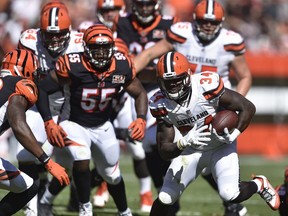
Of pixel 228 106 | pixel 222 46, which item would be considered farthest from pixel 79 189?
pixel 222 46

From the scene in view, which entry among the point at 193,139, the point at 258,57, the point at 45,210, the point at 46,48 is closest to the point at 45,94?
the point at 46,48

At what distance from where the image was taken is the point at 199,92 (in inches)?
254

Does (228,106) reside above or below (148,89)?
above

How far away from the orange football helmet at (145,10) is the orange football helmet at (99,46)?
154 centimetres

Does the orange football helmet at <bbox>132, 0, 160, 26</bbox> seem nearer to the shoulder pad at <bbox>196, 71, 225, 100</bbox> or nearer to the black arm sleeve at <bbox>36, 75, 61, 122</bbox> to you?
the black arm sleeve at <bbox>36, 75, 61, 122</bbox>

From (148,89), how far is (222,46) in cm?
100

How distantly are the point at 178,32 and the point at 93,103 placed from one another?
1.38 m

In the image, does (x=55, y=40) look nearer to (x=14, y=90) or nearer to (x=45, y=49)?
(x=45, y=49)

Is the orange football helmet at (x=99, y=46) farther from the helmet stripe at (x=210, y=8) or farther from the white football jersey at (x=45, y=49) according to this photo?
the helmet stripe at (x=210, y=8)

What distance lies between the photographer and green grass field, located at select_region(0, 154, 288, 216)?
7984 millimetres

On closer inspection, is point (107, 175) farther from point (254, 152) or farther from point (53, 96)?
point (254, 152)

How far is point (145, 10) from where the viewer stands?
830 cm

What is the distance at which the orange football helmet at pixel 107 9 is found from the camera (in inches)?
343

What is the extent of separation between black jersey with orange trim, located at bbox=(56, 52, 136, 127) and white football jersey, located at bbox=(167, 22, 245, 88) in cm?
97
